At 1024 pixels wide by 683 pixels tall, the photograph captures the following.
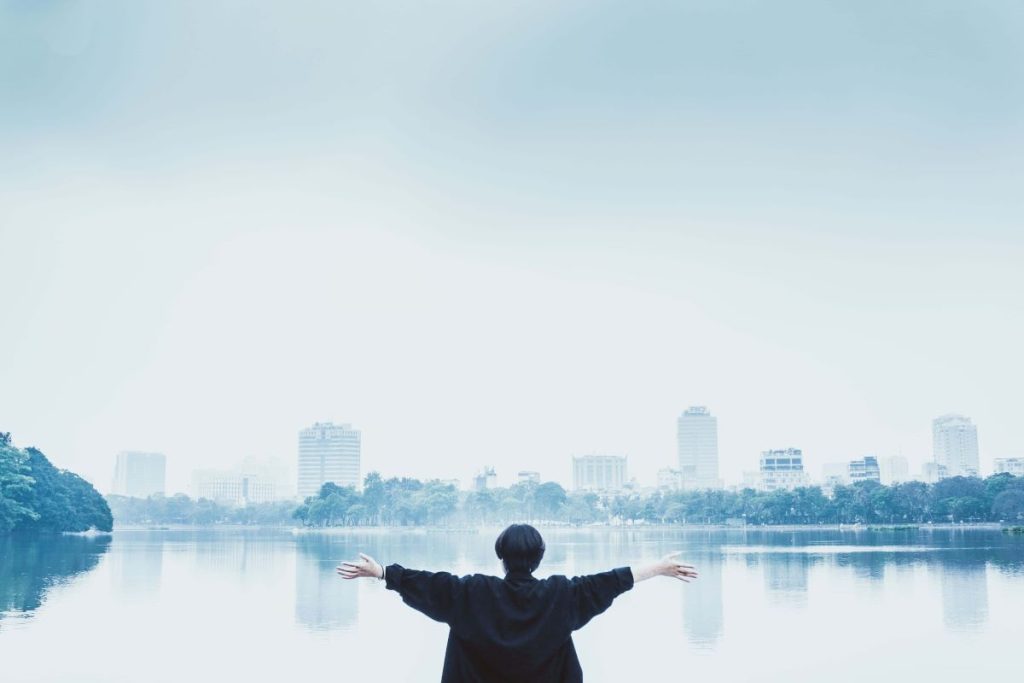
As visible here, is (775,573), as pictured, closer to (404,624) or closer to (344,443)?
(404,624)

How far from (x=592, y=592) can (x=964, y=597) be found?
45.0 feet

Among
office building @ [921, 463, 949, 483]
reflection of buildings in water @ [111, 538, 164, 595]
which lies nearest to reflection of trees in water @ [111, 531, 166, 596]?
reflection of buildings in water @ [111, 538, 164, 595]

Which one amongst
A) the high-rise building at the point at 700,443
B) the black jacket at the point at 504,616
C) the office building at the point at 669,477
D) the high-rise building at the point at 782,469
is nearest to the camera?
the black jacket at the point at 504,616

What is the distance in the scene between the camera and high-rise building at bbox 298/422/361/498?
454 ft

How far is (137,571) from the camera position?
818 inches

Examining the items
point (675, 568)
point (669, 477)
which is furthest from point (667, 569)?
point (669, 477)

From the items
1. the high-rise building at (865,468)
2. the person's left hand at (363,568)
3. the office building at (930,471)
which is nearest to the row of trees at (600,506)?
the high-rise building at (865,468)

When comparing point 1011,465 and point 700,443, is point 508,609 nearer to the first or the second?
point 1011,465

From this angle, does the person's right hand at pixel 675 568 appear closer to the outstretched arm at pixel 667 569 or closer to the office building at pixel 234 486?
the outstretched arm at pixel 667 569

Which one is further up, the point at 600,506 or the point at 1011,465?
the point at 1011,465

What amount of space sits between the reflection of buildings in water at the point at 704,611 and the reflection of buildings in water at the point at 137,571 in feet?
26.5

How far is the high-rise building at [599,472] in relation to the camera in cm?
14625

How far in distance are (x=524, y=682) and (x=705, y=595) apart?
45.1 feet

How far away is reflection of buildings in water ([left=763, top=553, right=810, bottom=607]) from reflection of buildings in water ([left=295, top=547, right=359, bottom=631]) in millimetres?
5866
